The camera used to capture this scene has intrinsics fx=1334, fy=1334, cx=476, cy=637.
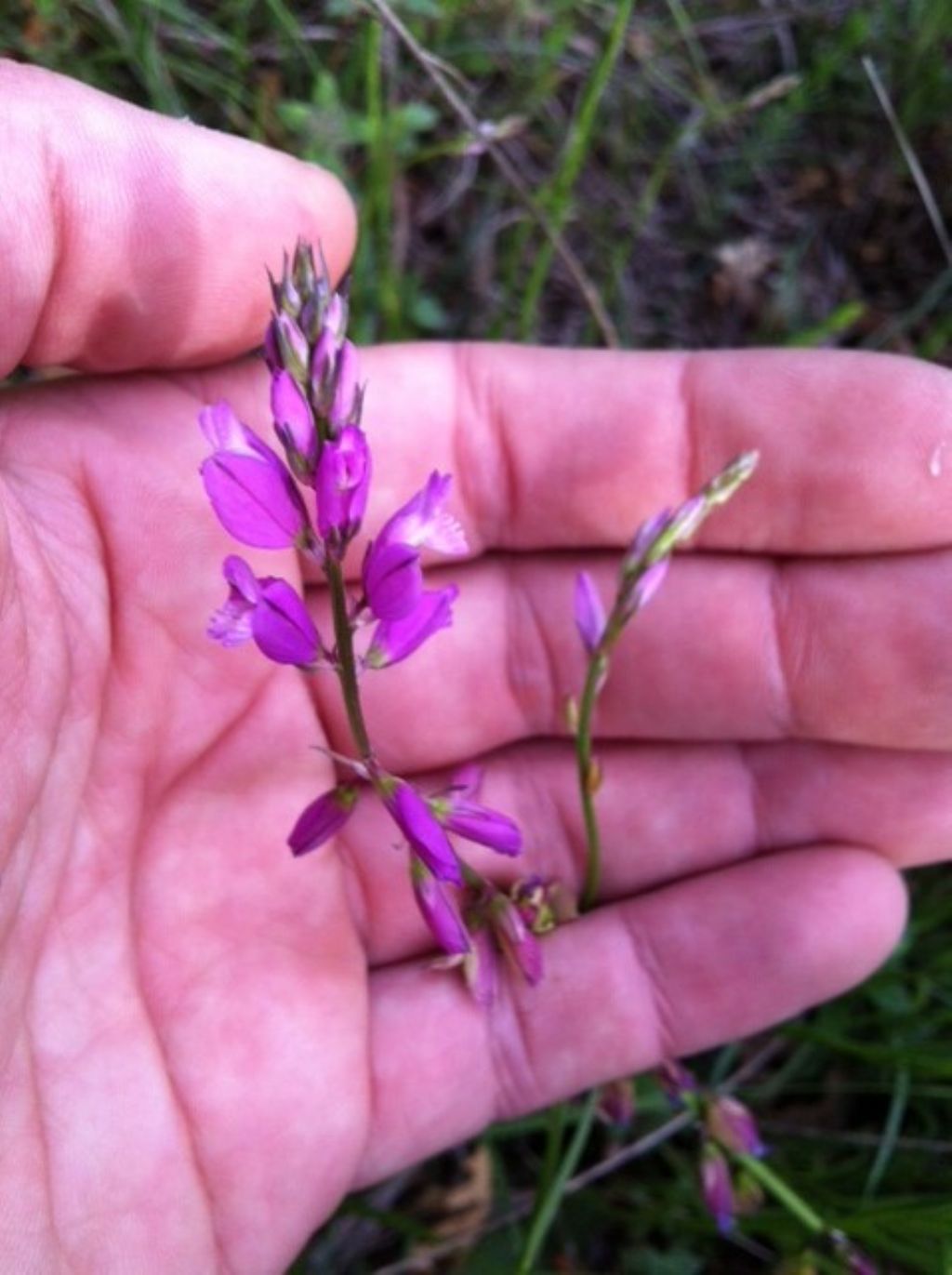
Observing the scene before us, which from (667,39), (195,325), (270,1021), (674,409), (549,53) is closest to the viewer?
(195,325)

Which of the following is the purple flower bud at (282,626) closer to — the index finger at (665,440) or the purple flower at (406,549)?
the purple flower at (406,549)

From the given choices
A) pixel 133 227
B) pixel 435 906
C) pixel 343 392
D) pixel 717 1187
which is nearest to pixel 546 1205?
pixel 717 1187

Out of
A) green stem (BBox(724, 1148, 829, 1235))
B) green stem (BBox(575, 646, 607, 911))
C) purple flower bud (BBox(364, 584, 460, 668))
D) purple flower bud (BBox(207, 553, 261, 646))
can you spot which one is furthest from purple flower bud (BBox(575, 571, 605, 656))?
green stem (BBox(724, 1148, 829, 1235))

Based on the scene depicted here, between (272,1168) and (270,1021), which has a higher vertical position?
(270,1021)

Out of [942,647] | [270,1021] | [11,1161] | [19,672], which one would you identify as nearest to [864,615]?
[942,647]

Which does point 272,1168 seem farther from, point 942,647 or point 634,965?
point 942,647

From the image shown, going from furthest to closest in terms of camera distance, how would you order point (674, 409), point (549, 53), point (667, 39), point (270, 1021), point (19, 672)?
point (667, 39) → point (549, 53) → point (674, 409) → point (270, 1021) → point (19, 672)

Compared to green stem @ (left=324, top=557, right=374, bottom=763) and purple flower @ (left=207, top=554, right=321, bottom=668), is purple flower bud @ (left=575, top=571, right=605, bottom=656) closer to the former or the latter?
green stem @ (left=324, top=557, right=374, bottom=763)

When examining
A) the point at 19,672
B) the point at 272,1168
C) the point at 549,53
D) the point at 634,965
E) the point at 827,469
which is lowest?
the point at 272,1168
